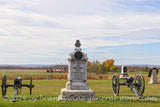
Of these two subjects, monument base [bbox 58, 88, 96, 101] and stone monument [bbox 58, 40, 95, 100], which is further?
stone monument [bbox 58, 40, 95, 100]

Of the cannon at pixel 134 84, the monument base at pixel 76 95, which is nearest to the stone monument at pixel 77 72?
the monument base at pixel 76 95

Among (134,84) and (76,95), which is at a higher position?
(134,84)

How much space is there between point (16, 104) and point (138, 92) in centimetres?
762

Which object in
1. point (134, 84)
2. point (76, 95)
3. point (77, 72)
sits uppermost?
point (77, 72)

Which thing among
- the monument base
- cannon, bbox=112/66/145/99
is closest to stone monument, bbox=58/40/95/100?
the monument base

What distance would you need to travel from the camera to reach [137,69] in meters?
92.1

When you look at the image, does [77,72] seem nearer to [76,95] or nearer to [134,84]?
[76,95]

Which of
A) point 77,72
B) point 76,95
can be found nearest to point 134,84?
point 77,72

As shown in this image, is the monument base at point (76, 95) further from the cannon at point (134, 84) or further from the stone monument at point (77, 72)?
the cannon at point (134, 84)

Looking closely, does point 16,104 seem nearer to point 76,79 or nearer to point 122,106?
point 76,79

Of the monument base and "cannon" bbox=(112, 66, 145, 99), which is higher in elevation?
"cannon" bbox=(112, 66, 145, 99)

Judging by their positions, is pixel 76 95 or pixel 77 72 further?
pixel 77 72

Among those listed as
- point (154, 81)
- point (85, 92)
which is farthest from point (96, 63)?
point (85, 92)

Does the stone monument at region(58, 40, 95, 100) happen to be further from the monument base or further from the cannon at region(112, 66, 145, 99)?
the cannon at region(112, 66, 145, 99)
